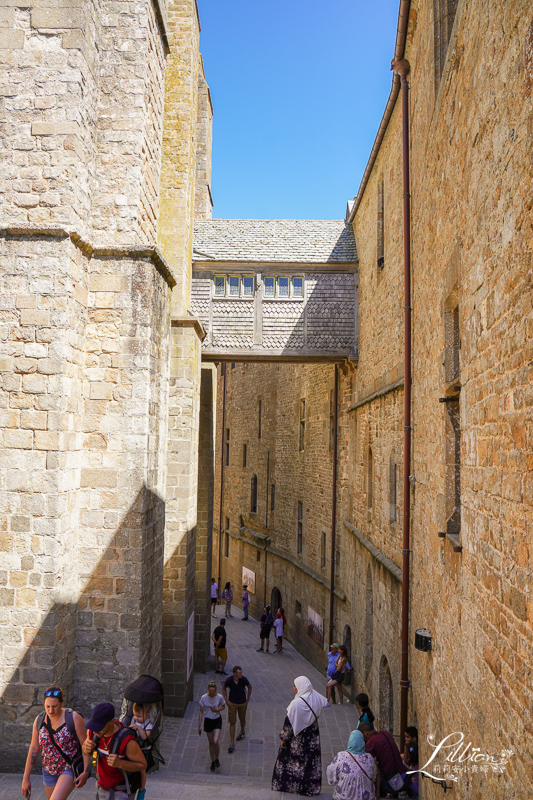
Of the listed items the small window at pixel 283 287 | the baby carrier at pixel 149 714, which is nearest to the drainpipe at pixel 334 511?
the small window at pixel 283 287

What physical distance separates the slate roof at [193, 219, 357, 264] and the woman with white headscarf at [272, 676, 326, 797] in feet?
30.6

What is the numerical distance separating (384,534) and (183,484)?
3410 millimetres

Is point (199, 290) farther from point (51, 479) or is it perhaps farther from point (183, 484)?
point (51, 479)

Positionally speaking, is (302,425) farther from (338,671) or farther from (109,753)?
(109,753)

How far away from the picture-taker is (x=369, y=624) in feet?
35.1

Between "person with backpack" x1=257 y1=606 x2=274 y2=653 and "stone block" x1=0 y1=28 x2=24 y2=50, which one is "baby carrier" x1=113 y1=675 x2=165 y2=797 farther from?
"person with backpack" x1=257 y1=606 x2=274 y2=653

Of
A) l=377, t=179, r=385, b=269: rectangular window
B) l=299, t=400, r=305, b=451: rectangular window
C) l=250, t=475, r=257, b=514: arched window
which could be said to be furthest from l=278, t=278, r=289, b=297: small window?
l=250, t=475, r=257, b=514: arched window

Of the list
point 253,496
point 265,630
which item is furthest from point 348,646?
point 253,496

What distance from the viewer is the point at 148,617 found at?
6.10 m

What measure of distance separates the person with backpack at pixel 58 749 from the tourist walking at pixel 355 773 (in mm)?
2136

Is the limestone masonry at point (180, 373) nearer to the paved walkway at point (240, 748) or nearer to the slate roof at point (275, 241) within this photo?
the paved walkway at point (240, 748)

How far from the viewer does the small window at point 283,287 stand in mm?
12820

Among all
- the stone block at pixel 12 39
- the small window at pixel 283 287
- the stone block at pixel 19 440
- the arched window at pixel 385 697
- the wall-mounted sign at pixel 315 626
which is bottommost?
the wall-mounted sign at pixel 315 626

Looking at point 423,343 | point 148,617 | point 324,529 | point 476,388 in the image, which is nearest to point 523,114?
point 476,388
